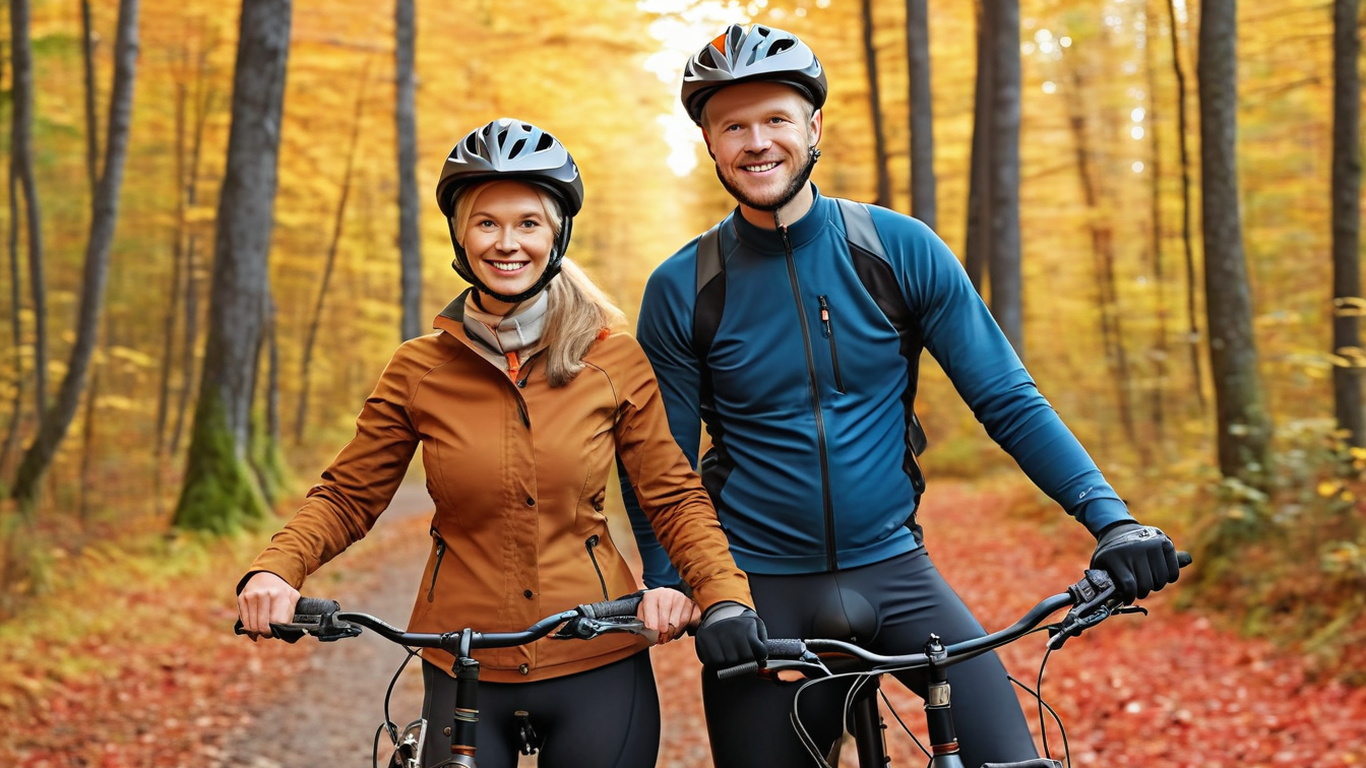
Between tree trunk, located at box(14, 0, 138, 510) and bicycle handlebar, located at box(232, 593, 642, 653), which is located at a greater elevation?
tree trunk, located at box(14, 0, 138, 510)

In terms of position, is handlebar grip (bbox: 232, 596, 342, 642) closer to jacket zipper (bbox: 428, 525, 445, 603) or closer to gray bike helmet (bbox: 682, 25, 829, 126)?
jacket zipper (bbox: 428, 525, 445, 603)

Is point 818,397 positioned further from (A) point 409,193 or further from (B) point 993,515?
(A) point 409,193

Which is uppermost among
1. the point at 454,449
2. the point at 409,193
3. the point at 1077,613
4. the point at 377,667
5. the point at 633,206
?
the point at 633,206

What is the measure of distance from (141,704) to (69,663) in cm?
82

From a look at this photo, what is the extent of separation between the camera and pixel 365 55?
853 inches

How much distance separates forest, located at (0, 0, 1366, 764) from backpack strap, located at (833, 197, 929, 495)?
584 cm

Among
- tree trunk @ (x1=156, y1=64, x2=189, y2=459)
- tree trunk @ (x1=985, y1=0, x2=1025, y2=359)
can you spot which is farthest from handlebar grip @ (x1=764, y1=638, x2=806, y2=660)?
tree trunk @ (x1=156, y1=64, x2=189, y2=459)

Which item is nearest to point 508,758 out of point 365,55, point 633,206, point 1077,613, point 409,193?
point 1077,613

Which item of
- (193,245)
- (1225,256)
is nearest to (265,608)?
(1225,256)

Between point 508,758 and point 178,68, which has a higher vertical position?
point 178,68

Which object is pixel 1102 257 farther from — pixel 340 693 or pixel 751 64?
pixel 751 64

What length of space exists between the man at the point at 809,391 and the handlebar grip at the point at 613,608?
0.50 meters

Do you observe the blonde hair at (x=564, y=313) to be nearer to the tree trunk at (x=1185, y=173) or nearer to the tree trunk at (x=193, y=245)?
the tree trunk at (x=1185, y=173)

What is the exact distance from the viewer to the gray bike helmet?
3250 mm
